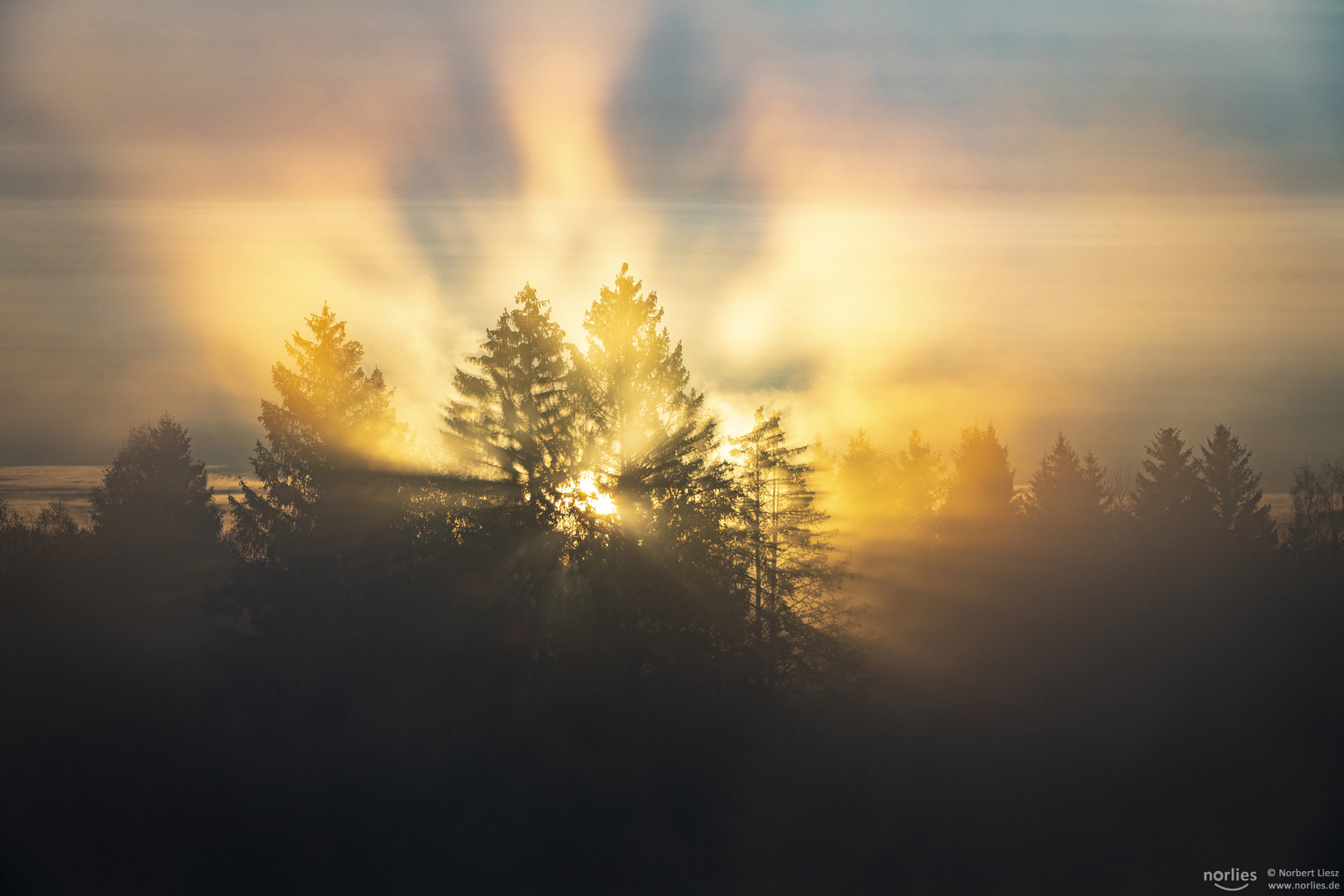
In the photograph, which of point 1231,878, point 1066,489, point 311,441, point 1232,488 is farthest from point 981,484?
point 311,441

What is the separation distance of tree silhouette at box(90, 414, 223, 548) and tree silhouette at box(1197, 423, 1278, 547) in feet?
200

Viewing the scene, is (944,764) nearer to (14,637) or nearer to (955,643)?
(955,643)

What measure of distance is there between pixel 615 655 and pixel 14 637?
1114 inches

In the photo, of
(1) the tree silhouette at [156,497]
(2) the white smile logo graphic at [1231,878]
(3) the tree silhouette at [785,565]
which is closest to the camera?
(2) the white smile logo graphic at [1231,878]

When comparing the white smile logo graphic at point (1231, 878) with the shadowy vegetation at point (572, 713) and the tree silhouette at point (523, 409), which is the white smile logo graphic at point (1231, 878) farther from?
the tree silhouette at point (523, 409)

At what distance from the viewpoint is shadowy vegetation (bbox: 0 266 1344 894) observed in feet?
78.4

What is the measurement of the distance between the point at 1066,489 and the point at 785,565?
96.2ft

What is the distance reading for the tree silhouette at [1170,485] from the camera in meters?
47.5

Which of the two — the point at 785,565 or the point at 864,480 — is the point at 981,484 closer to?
the point at 864,480

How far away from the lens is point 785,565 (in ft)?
96.0

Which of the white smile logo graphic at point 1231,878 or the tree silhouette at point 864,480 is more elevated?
the tree silhouette at point 864,480

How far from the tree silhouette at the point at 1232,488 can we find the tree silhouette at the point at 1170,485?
53.5 inches

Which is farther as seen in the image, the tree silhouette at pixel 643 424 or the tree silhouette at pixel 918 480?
the tree silhouette at pixel 918 480

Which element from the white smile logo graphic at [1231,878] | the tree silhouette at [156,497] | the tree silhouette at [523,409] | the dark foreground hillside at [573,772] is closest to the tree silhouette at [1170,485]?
the dark foreground hillside at [573,772]
